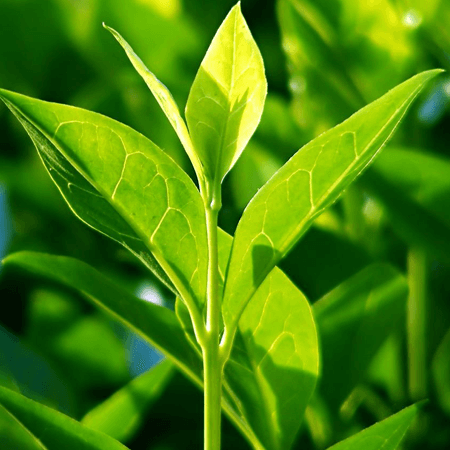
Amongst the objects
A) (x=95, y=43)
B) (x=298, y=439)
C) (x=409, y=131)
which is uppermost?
(x=95, y=43)

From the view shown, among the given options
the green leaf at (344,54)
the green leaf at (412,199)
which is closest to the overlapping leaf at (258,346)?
the green leaf at (412,199)

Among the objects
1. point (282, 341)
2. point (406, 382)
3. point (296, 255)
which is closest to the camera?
point (282, 341)

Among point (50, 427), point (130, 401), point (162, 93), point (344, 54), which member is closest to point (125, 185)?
point (162, 93)

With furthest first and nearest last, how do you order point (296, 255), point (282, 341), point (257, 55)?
point (296, 255) < point (282, 341) < point (257, 55)

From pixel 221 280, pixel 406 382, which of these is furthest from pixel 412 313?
pixel 221 280

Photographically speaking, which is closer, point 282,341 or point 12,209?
point 282,341

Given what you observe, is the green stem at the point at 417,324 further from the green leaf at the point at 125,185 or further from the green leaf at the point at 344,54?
the green leaf at the point at 125,185

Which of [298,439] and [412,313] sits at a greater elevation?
[412,313]

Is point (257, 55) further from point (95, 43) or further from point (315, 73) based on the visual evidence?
point (95, 43)
